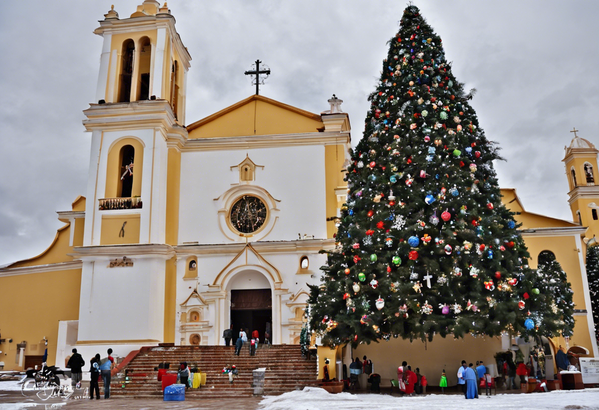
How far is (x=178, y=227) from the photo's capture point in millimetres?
25797

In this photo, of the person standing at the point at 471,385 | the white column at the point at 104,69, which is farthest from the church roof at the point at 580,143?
the white column at the point at 104,69

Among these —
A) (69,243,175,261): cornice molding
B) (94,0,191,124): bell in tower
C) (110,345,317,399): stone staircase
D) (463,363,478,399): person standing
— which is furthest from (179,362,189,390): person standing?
(94,0,191,124): bell in tower

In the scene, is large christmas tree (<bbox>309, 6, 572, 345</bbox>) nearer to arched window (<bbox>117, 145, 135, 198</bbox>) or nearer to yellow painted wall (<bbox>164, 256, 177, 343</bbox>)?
yellow painted wall (<bbox>164, 256, 177, 343</bbox>)

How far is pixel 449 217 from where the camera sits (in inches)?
572

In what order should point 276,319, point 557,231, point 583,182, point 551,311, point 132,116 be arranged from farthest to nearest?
point 583,182 → point 557,231 → point 132,116 → point 276,319 → point 551,311

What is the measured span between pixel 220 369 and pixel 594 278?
20.7 m

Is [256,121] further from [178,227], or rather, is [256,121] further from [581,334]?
[581,334]

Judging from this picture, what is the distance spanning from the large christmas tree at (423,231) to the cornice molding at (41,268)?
14913mm

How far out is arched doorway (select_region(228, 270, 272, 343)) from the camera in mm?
24766

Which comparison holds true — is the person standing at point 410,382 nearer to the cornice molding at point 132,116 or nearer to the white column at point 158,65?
the cornice molding at point 132,116

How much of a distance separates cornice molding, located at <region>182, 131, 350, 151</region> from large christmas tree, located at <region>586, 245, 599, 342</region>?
14791 millimetres

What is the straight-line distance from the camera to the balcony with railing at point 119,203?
25.0m

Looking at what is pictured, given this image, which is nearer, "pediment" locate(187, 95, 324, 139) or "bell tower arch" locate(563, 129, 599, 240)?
"pediment" locate(187, 95, 324, 139)

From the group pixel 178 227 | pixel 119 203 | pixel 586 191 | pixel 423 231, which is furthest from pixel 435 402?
pixel 586 191
